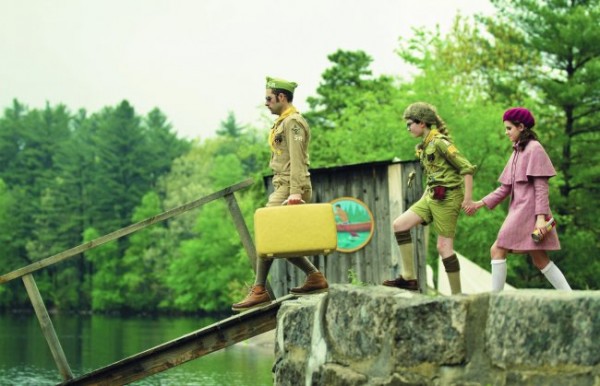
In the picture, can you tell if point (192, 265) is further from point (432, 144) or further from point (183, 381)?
point (432, 144)

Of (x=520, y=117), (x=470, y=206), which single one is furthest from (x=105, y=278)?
(x=520, y=117)

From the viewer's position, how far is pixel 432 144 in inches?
283

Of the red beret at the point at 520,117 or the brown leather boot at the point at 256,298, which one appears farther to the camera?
the brown leather boot at the point at 256,298

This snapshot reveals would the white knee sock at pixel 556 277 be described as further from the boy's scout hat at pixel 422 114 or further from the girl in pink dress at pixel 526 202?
the boy's scout hat at pixel 422 114

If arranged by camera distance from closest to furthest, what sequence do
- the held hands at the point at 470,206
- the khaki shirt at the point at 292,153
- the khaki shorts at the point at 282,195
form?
the held hands at the point at 470,206, the khaki shirt at the point at 292,153, the khaki shorts at the point at 282,195

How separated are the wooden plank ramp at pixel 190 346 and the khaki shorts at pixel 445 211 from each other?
1731 mm

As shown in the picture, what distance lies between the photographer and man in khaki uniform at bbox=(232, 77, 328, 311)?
7594 millimetres

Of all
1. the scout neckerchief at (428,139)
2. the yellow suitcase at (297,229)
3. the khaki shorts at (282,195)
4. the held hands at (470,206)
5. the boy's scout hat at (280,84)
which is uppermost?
the boy's scout hat at (280,84)

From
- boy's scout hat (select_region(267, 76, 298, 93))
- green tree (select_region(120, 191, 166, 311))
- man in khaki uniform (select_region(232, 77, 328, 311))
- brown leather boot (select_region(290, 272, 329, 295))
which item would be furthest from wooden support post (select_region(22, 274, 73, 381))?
green tree (select_region(120, 191, 166, 311))

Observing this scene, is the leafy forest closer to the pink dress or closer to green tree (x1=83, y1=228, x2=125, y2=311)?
green tree (x1=83, y1=228, x2=125, y2=311)

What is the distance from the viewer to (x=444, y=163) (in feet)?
23.5

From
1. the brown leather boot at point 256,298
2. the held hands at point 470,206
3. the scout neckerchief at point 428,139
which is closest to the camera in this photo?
the held hands at point 470,206

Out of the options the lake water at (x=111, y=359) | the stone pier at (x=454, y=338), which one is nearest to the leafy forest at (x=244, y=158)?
the lake water at (x=111, y=359)

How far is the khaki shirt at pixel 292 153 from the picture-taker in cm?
758
